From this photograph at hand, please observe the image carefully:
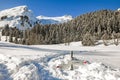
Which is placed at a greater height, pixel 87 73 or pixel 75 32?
pixel 75 32

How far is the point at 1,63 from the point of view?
59.6 ft

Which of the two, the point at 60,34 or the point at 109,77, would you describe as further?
the point at 60,34

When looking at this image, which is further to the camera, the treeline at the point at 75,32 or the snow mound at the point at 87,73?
the treeline at the point at 75,32

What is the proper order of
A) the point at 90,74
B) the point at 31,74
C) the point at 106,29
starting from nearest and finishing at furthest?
the point at 31,74, the point at 90,74, the point at 106,29

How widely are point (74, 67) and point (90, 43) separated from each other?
96.9 m

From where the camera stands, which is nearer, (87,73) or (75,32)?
(87,73)

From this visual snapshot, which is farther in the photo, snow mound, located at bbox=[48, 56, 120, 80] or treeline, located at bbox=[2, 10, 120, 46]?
treeline, located at bbox=[2, 10, 120, 46]

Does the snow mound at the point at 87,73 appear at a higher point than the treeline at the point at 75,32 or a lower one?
lower

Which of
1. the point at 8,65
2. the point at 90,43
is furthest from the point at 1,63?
the point at 90,43

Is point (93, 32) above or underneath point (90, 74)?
above

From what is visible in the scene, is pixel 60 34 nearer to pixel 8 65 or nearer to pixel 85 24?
pixel 85 24

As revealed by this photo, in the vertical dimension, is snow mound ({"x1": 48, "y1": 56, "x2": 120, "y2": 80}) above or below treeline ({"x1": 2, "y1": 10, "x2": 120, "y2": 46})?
below

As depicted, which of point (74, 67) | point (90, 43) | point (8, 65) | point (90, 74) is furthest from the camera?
point (90, 43)

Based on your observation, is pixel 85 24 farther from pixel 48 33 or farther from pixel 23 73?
pixel 23 73
